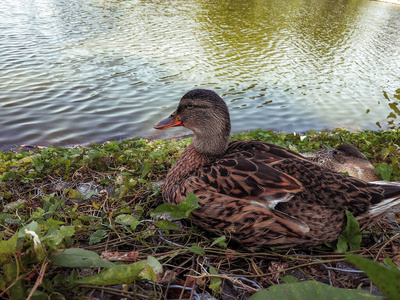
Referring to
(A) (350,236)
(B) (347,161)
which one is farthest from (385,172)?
(A) (350,236)

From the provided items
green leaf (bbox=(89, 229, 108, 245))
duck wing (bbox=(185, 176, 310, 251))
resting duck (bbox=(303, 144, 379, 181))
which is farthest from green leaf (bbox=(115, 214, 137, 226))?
resting duck (bbox=(303, 144, 379, 181))

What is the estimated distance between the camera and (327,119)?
8.42 meters

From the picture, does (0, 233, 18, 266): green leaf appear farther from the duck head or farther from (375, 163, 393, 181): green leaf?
(375, 163, 393, 181): green leaf

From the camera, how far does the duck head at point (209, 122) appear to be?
3.03m

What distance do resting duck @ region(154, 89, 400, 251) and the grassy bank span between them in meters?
0.14

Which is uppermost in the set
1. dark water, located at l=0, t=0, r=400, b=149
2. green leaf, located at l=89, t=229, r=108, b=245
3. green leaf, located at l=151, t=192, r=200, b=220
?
green leaf, located at l=151, t=192, r=200, b=220

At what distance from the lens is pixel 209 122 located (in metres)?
3.06

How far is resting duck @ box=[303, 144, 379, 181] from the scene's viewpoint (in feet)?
12.8

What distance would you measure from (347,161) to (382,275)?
11.6 feet

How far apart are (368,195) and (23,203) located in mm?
2983

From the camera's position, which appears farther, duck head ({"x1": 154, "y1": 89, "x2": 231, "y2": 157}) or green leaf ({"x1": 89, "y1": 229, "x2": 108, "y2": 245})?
duck head ({"x1": 154, "y1": 89, "x2": 231, "y2": 157})

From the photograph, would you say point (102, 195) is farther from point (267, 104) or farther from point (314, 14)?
point (314, 14)

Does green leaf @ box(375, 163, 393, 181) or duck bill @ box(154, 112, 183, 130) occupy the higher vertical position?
duck bill @ box(154, 112, 183, 130)

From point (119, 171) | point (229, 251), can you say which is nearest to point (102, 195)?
point (119, 171)
